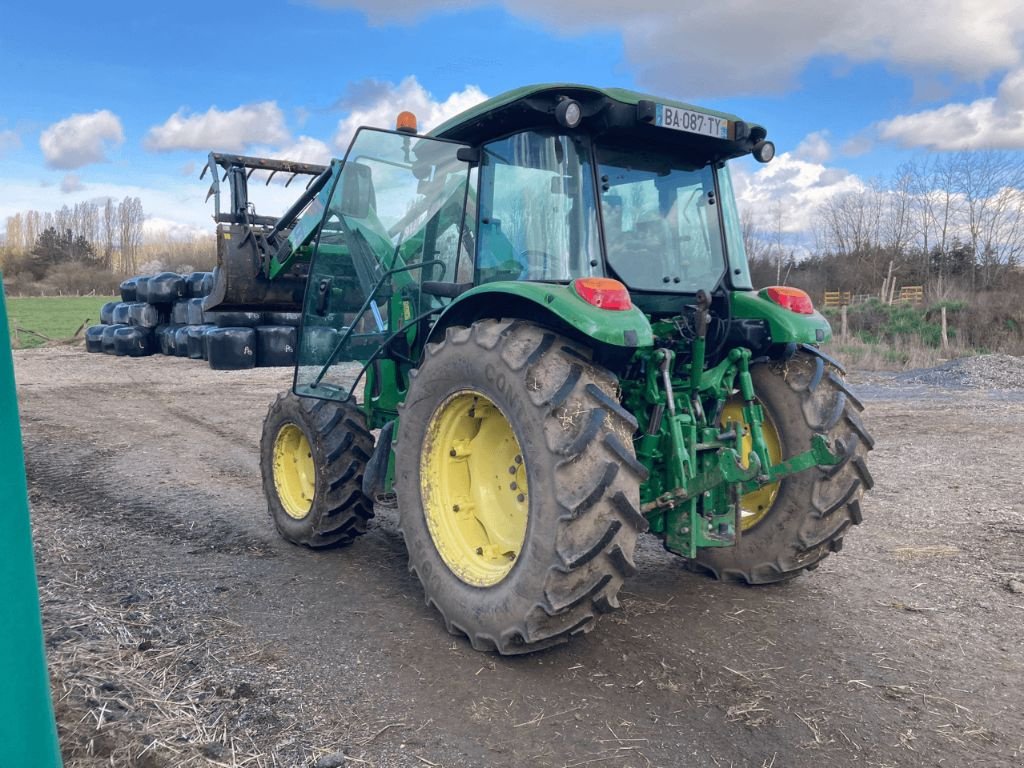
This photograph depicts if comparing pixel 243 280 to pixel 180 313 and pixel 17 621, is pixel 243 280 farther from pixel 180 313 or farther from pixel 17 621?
pixel 180 313

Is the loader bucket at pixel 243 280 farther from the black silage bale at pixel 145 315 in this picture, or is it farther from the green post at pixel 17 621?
the black silage bale at pixel 145 315

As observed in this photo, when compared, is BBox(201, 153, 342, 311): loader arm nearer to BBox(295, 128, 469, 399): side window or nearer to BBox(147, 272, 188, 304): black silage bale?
BBox(295, 128, 469, 399): side window

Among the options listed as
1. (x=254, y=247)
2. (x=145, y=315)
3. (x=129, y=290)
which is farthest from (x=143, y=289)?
(x=254, y=247)

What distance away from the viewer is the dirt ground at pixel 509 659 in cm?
293

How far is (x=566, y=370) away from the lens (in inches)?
134

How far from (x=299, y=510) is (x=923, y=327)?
68.1 feet

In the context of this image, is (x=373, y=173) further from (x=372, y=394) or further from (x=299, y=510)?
(x=299, y=510)

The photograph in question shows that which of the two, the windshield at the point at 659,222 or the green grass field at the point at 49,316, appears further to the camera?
the green grass field at the point at 49,316

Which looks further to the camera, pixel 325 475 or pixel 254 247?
pixel 254 247

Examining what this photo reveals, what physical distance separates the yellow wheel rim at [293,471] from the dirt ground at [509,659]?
1.12 ft

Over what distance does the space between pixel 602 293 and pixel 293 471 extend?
121 inches

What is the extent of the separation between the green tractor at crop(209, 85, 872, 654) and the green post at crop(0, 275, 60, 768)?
1.93m

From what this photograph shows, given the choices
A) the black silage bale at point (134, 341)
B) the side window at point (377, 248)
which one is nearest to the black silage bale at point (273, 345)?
the black silage bale at point (134, 341)

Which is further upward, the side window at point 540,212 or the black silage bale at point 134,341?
the side window at point 540,212
